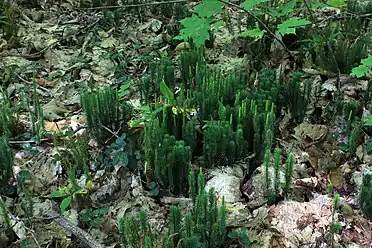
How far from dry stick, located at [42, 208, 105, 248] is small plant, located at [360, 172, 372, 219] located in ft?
4.34

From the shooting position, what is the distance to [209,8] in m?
2.94

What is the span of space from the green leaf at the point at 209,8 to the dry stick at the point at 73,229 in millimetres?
1565

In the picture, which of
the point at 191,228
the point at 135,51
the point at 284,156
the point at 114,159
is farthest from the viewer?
the point at 135,51

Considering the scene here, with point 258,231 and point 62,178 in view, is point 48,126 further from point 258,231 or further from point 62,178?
point 258,231

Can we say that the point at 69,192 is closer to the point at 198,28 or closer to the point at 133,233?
the point at 133,233

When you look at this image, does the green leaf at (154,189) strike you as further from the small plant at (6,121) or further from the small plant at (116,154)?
the small plant at (6,121)

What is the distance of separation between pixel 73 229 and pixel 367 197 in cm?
148

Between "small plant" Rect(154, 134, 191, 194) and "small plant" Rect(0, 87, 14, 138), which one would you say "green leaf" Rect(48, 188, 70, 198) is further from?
"small plant" Rect(0, 87, 14, 138)

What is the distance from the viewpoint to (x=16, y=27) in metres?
4.23

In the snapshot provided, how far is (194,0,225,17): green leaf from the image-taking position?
9.57 ft

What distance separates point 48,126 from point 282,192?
1.66 metres

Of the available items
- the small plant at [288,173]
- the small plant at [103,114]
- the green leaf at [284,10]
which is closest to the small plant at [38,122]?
the small plant at [103,114]

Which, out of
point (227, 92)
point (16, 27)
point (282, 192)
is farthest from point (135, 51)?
point (282, 192)

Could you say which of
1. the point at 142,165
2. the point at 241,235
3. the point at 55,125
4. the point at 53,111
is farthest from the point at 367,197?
the point at 53,111
